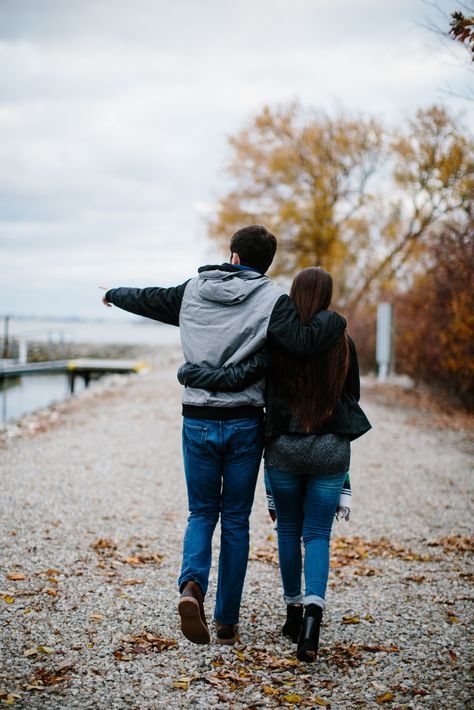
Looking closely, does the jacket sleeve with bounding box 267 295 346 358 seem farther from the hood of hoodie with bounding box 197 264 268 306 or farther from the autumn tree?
the autumn tree

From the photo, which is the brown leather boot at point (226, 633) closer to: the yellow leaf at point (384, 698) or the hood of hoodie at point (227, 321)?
the yellow leaf at point (384, 698)

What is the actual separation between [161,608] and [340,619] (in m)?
1.06

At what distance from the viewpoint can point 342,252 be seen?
2461 centimetres

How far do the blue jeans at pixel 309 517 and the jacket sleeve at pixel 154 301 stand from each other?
94 centimetres

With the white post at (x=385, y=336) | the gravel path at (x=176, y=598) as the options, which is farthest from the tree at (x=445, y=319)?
the gravel path at (x=176, y=598)

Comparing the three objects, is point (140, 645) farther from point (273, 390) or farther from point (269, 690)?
point (273, 390)

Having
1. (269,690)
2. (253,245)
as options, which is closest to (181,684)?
(269,690)

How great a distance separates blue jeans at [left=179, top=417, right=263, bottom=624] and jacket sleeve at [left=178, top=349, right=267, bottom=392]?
→ 182mm

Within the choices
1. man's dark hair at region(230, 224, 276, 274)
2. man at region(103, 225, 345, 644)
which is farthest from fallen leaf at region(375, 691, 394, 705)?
man's dark hair at region(230, 224, 276, 274)

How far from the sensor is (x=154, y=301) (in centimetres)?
330

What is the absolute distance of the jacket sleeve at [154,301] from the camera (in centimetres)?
328

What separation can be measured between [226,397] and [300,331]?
0.48 meters

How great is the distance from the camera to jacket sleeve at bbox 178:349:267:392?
3.06 meters

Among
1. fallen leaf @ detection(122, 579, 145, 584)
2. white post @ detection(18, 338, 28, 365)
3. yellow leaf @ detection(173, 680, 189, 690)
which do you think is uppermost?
yellow leaf @ detection(173, 680, 189, 690)
